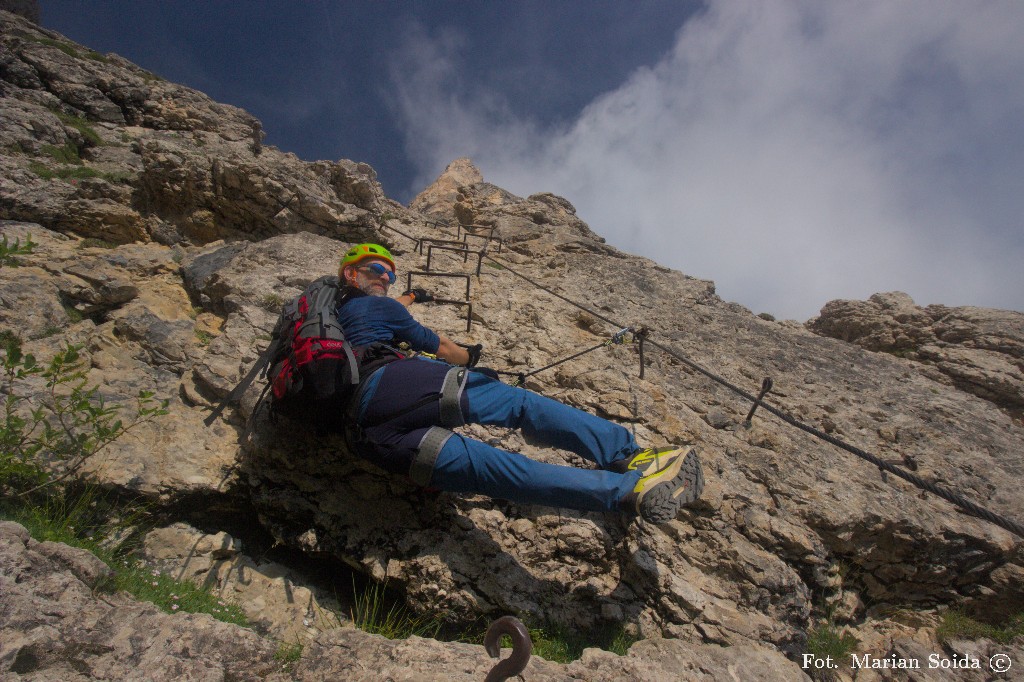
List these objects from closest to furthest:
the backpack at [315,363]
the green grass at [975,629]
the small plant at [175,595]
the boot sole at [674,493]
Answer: the small plant at [175,595]
the boot sole at [674,493]
the backpack at [315,363]
the green grass at [975,629]

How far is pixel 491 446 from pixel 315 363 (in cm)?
151

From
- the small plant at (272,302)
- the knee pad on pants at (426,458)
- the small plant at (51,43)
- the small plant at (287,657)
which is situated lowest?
the small plant at (287,657)

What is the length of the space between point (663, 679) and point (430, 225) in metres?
13.8

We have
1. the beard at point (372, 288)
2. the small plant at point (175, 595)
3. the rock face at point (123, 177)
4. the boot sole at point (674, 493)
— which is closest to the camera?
the small plant at point (175, 595)

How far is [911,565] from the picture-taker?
15.0ft

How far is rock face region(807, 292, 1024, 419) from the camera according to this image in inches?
293

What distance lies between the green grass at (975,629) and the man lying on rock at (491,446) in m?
3.31

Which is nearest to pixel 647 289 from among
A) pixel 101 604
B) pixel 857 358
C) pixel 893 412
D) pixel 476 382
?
pixel 857 358

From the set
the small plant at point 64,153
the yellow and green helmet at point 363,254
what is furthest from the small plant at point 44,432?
the small plant at point 64,153

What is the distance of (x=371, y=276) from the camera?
4.70m

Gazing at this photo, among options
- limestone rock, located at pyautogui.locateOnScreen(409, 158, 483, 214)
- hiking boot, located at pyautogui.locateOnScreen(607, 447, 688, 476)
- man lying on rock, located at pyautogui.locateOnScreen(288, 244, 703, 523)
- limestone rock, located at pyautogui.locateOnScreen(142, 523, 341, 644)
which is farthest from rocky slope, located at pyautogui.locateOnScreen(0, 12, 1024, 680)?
limestone rock, located at pyautogui.locateOnScreen(409, 158, 483, 214)

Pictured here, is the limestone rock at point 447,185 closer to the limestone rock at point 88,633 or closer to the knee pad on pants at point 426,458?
the knee pad on pants at point 426,458

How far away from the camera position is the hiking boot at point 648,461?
3.45 metres

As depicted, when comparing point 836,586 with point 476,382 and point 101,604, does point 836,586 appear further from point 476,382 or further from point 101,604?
point 101,604
